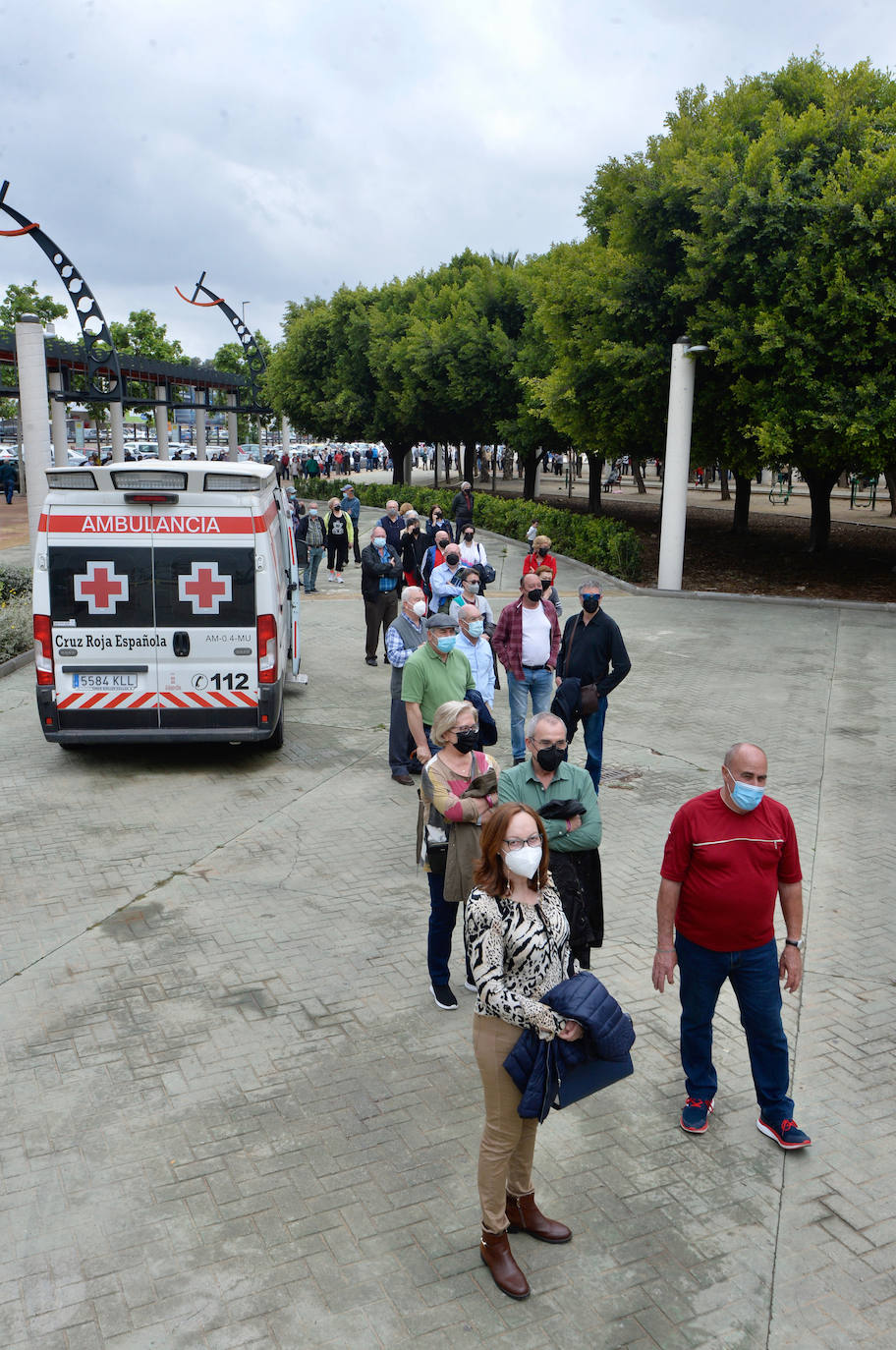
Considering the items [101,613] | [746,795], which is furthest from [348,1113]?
[101,613]

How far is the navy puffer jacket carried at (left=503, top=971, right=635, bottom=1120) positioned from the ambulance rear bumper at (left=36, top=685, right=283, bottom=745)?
6.27 m

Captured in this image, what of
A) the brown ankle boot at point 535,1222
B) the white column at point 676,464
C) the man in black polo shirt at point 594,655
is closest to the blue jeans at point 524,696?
the man in black polo shirt at point 594,655

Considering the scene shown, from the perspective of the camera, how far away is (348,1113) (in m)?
4.93

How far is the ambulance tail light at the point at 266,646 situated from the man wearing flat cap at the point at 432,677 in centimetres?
254

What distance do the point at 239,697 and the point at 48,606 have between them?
5.68 ft

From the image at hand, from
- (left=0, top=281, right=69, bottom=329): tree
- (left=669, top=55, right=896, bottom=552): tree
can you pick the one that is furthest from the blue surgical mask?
(left=0, top=281, right=69, bottom=329): tree

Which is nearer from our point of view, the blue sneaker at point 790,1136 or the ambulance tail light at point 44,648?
the blue sneaker at point 790,1136

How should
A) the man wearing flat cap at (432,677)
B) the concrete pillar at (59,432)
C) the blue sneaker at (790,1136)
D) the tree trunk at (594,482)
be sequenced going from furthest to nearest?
the tree trunk at (594,482), the concrete pillar at (59,432), the man wearing flat cap at (432,677), the blue sneaker at (790,1136)

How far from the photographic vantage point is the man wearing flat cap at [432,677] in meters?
6.99

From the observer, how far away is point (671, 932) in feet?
15.3

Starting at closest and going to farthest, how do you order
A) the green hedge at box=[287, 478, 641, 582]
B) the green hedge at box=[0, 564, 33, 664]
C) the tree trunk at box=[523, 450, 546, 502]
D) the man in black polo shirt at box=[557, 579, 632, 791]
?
1. the man in black polo shirt at box=[557, 579, 632, 791]
2. the green hedge at box=[0, 564, 33, 664]
3. the green hedge at box=[287, 478, 641, 582]
4. the tree trunk at box=[523, 450, 546, 502]

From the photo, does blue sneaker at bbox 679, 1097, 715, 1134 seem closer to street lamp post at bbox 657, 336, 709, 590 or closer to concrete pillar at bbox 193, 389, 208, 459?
street lamp post at bbox 657, 336, 709, 590

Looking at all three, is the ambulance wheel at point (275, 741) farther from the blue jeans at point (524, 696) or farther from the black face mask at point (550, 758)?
the black face mask at point (550, 758)

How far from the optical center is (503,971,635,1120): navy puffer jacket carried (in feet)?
11.8
